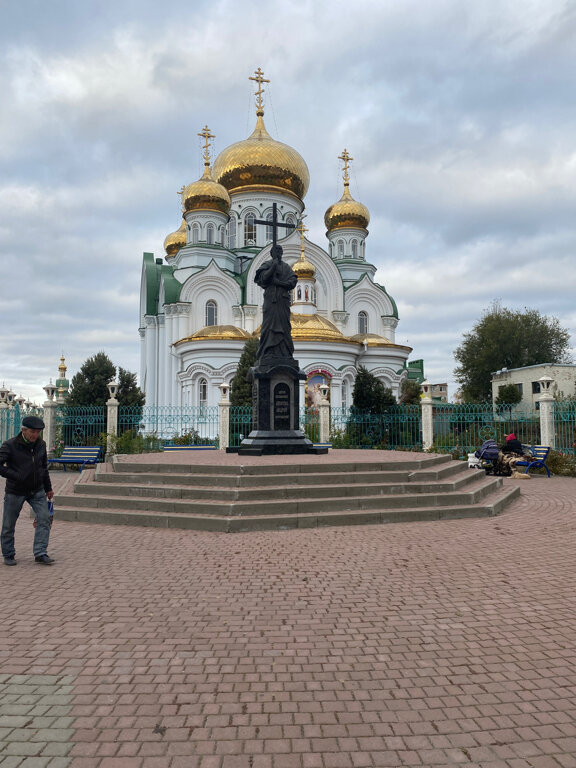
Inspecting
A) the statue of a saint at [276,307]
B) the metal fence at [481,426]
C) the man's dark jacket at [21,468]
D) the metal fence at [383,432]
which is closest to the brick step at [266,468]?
the man's dark jacket at [21,468]

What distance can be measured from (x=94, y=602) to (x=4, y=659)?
1005 millimetres

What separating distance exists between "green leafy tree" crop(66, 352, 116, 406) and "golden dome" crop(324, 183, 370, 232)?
21138mm

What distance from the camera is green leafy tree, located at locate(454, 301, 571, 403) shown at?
4157 cm

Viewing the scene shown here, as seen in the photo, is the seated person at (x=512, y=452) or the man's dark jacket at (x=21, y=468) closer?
the man's dark jacket at (x=21, y=468)

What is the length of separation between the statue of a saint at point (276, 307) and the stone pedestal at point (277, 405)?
11.0 inches

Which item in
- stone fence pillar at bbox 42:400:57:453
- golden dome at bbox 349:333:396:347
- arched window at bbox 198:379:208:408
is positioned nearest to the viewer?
stone fence pillar at bbox 42:400:57:453

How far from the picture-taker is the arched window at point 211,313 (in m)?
32.7

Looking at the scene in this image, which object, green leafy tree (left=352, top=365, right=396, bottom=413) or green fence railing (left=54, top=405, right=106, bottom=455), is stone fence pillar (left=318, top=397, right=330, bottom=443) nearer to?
green leafy tree (left=352, top=365, right=396, bottom=413)

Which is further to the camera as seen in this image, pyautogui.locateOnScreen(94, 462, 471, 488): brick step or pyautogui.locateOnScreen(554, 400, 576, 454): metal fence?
pyautogui.locateOnScreen(554, 400, 576, 454): metal fence

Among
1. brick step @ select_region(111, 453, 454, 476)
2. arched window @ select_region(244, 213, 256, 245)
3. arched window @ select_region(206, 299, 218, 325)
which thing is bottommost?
brick step @ select_region(111, 453, 454, 476)

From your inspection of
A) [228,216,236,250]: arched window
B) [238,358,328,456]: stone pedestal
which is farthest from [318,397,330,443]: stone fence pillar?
[228,216,236,250]: arched window

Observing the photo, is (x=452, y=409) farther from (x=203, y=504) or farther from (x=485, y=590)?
(x=485, y=590)

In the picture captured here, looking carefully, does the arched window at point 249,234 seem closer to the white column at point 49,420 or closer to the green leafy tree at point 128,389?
the green leafy tree at point 128,389

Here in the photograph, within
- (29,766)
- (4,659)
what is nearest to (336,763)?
(29,766)
